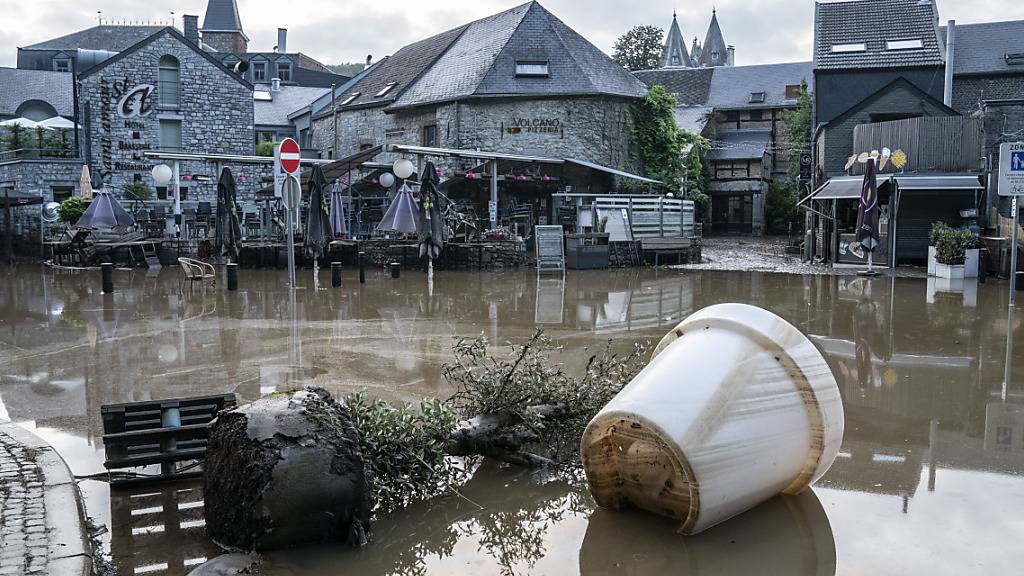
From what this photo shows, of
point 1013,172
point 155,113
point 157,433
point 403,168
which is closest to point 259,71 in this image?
point 155,113

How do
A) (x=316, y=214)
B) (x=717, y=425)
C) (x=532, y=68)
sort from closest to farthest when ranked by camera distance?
(x=717, y=425), (x=316, y=214), (x=532, y=68)

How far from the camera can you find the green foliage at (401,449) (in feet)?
15.4

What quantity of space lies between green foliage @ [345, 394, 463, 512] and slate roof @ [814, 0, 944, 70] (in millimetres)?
25569

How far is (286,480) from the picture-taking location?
3.96m

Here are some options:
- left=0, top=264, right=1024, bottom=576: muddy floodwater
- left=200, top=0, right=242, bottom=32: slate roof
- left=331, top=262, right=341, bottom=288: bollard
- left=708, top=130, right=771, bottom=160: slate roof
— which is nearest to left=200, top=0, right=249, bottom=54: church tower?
left=200, top=0, right=242, bottom=32: slate roof

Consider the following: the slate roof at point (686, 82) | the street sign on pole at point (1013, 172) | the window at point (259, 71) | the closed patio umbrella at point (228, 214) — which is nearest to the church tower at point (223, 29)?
the window at point (259, 71)

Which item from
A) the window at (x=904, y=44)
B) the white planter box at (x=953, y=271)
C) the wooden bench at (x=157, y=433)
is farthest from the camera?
the window at (x=904, y=44)

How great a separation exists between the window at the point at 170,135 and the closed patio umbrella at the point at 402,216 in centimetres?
1584

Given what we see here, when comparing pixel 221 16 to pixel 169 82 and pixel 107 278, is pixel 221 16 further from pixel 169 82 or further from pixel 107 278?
pixel 107 278

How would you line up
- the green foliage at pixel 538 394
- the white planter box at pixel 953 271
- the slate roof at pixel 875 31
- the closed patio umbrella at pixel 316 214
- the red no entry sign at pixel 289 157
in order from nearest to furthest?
the green foliage at pixel 538 394, the red no entry sign at pixel 289 157, the white planter box at pixel 953 271, the closed patio umbrella at pixel 316 214, the slate roof at pixel 875 31

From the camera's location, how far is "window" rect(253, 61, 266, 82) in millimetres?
57400

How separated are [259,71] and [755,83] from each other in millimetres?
32044

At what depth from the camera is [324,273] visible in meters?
20.3

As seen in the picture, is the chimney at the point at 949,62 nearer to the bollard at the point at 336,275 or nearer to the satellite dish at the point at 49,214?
the bollard at the point at 336,275
